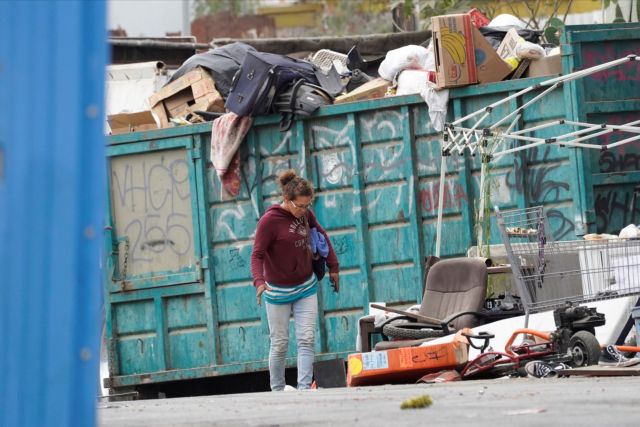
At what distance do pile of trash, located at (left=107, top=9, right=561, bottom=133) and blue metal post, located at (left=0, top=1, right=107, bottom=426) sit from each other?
7771 mm

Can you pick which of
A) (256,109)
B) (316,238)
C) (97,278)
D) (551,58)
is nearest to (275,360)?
(316,238)

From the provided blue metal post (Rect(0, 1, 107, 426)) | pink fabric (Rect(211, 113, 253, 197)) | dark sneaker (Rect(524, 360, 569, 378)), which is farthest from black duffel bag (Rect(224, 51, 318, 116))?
blue metal post (Rect(0, 1, 107, 426))

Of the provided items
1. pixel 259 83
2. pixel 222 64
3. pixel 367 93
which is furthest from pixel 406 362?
pixel 222 64

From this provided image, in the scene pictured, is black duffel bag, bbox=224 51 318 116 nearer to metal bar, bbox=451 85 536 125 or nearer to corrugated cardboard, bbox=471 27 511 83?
corrugated cardboard, bbox=471 27 511 83

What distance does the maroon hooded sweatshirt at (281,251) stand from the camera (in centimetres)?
1029

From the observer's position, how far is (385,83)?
38.8 feet

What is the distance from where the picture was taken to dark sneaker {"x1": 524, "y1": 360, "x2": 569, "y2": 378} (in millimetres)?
7871

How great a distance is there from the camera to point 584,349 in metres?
7.88

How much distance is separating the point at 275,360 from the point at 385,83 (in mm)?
2808

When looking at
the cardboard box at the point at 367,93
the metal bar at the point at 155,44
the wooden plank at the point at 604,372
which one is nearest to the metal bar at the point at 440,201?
the cardboard box at the point at 367,93

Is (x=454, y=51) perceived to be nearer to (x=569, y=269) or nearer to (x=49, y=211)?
(x=569, y=269)

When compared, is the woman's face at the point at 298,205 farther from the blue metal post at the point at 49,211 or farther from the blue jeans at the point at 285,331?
the blue metal post at the point at 49,211

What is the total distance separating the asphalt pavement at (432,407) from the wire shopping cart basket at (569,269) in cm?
81

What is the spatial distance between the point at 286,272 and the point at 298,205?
1.69ft
